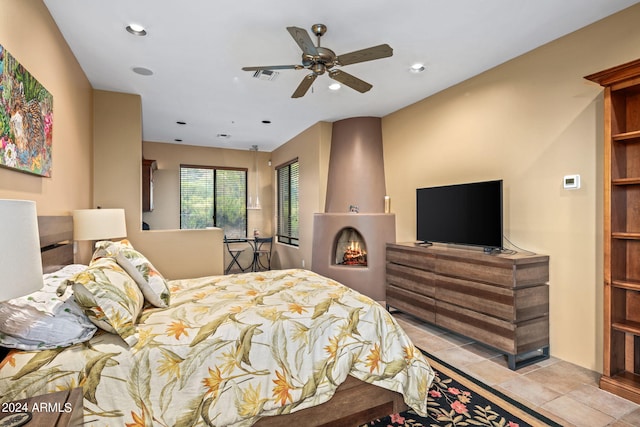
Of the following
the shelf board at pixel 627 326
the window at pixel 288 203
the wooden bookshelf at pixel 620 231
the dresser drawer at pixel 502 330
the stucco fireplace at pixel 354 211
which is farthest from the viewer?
the window at pixel 288 203

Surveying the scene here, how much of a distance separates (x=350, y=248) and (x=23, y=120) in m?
3.90

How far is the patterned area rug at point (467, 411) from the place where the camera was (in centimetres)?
197

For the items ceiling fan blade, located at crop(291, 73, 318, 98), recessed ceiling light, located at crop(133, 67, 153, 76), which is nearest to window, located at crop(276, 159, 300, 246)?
recessed ceiling light, located at crop(133, 67, 153, 76)

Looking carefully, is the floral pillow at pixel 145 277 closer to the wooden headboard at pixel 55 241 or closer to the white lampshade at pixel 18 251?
the wooden headboard at pixel 55 241

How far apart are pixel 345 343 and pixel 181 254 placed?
2.85 meters

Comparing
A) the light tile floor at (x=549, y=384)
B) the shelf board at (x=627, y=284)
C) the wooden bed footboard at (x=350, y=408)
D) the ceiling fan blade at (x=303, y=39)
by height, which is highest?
the ceiling fan blade at (x=303, y=39)

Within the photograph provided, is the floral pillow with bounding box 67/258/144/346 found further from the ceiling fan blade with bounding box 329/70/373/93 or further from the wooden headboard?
the ceiling fan blade with bounding box 329/70/373/93

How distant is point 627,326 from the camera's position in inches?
86.9

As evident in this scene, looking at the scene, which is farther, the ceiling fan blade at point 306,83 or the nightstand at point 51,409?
the ceiling fan blade at point 306,83

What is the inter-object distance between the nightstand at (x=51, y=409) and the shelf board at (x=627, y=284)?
122 inches

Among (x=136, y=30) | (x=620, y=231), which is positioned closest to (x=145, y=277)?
(x=136, y=30)

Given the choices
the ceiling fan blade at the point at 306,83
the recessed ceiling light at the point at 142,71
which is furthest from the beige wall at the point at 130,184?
the ceiling fan blade at the point at 306,83

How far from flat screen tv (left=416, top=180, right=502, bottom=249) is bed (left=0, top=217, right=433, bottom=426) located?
1.60 meters

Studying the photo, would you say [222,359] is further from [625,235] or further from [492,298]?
[625,235]
